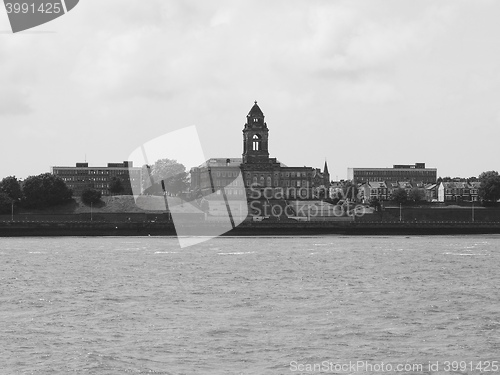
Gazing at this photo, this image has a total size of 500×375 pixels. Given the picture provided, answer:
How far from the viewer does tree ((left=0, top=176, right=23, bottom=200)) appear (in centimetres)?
15238

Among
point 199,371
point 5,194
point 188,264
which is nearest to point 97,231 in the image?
point 5,194

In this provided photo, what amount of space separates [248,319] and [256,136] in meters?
149

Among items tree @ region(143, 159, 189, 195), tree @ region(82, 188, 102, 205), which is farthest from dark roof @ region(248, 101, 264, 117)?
tree @ region(82, 188, 102, 205)

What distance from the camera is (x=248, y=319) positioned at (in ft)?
111

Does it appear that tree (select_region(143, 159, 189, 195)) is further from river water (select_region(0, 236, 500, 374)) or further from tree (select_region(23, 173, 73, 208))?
river water (select_region(0, 236, 500, 374))

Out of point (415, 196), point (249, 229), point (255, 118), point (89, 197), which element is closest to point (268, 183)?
point (255, 118)

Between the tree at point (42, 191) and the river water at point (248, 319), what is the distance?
93.8 m

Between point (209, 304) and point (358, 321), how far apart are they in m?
7.23

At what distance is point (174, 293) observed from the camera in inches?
1676

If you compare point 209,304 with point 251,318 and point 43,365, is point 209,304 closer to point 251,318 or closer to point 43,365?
point 251,318

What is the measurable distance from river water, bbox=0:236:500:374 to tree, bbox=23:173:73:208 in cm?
9384

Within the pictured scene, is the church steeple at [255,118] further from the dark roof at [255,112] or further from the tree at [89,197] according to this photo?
the tree at [89,197]

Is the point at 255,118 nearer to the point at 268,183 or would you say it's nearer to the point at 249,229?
the point at 268,183

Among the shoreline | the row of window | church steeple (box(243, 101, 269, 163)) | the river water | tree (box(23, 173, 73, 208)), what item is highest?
church steeple (box(243, 101, 269, 163))
